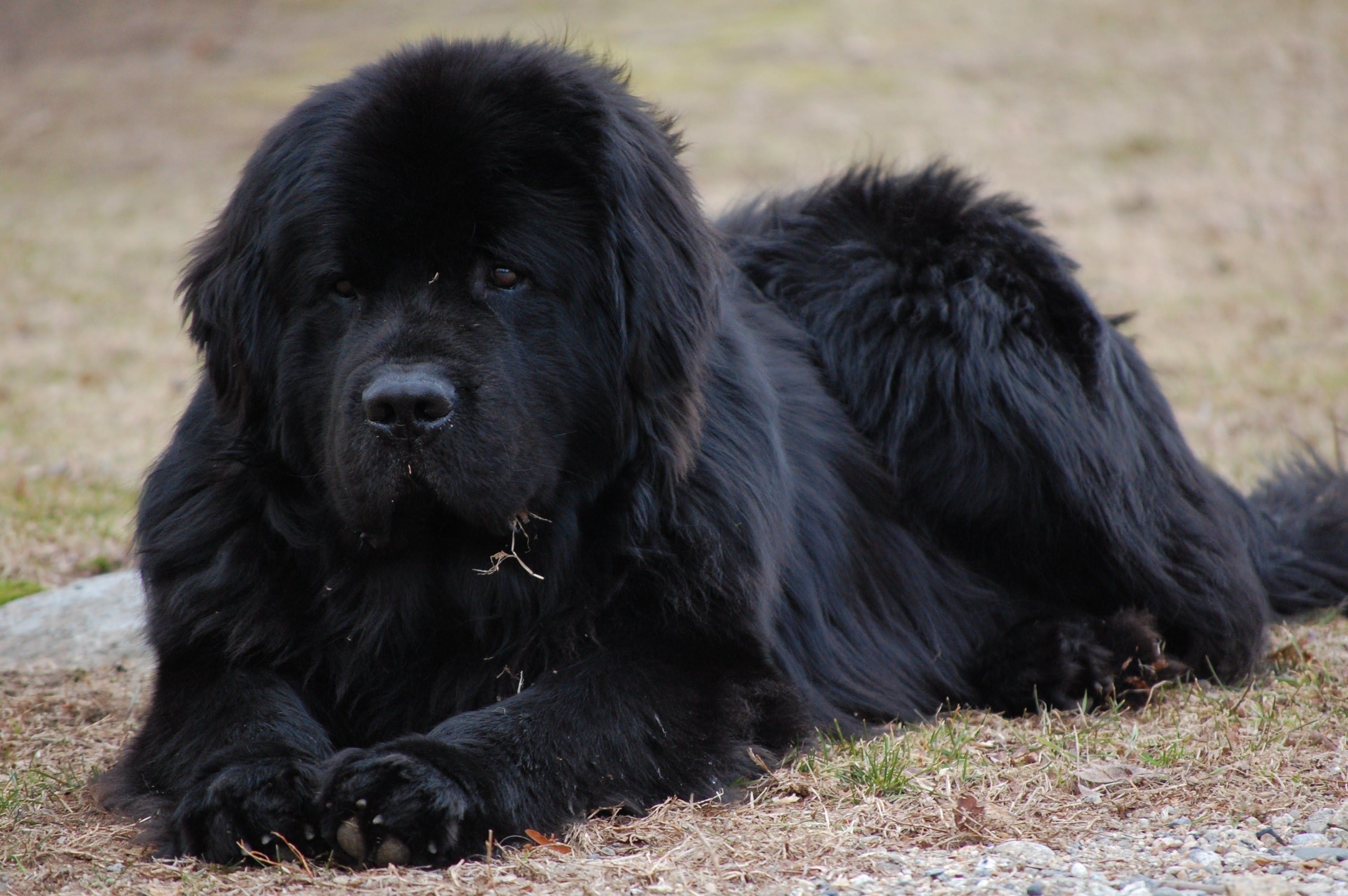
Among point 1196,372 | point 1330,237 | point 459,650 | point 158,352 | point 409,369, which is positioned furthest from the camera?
point 1330,237

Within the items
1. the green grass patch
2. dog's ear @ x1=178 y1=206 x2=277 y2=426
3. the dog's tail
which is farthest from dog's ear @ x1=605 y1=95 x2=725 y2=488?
the green grass patch

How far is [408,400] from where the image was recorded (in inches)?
113

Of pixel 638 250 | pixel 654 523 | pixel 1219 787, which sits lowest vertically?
pixel 1219 787

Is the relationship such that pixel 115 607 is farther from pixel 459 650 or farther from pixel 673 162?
pixel 673 162

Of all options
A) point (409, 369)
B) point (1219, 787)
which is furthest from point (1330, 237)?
point (409, 369)

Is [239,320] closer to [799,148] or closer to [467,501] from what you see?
[467,501]

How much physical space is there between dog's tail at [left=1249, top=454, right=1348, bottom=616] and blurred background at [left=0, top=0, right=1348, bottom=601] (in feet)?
4.12

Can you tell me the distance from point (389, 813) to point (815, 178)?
11.7m

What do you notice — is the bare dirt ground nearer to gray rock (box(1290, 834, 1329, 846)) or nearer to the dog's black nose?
gray rock (box(1290, 834, 1329, 846))

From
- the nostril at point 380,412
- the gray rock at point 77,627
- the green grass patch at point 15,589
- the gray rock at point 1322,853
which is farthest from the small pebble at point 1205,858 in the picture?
the green grass patch at point 15,589

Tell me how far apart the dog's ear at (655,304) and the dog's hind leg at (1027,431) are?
1.35 m

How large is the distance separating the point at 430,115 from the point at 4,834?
6.00 ft

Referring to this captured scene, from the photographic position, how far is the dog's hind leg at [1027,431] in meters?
4.42

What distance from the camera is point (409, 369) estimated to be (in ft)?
9.57
